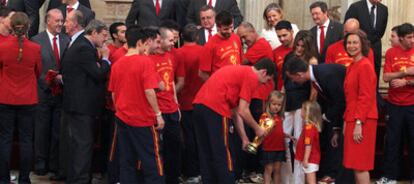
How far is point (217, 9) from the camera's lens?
50.8ft

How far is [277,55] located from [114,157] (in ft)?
8.36

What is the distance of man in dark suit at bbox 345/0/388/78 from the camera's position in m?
15.3

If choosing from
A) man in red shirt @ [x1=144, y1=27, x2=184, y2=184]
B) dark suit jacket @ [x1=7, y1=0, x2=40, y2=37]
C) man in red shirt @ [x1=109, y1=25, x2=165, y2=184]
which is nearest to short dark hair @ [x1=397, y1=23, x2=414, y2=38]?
man in red shirt @ [x1=144, y1=27, x2=184, y2=184]

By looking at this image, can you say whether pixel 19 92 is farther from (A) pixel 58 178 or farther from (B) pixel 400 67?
(B) pixel 400 67

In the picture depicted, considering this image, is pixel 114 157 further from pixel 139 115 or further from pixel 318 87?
pixel 318 87

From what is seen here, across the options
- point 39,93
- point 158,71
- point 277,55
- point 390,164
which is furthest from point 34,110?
point 390,164

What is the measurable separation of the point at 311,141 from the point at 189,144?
1902mm

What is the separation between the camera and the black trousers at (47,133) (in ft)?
46.2

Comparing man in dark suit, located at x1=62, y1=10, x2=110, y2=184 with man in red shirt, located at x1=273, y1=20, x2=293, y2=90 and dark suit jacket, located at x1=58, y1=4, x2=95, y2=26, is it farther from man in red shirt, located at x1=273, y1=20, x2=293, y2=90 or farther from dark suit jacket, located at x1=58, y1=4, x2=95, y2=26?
man in red shirt, located at x1=273, y1=20, x2=293, y2=90

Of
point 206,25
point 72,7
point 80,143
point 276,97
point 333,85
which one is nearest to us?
point 333,85

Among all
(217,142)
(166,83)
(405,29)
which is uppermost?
(405,29)

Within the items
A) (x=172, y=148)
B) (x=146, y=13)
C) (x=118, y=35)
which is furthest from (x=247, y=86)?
(x=146, y=13)

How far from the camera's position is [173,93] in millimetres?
13078

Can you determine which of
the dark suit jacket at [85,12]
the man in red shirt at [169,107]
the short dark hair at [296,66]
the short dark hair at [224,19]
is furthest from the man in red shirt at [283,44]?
the dark suit jacket at [85,12]
